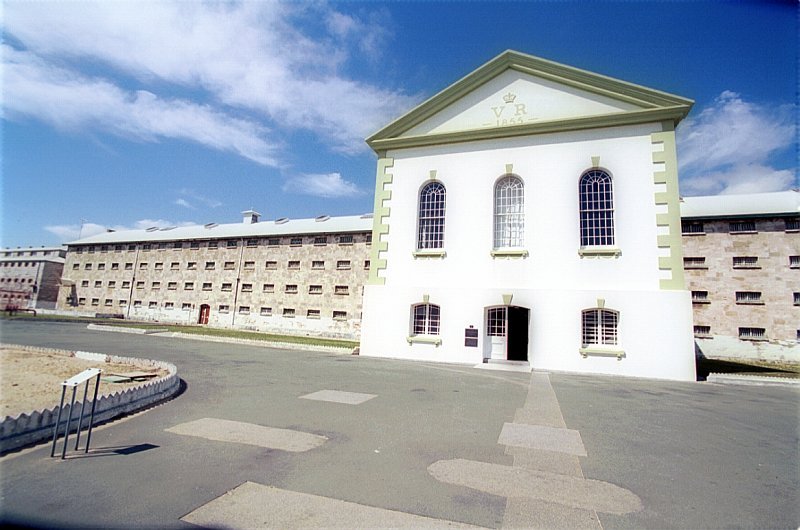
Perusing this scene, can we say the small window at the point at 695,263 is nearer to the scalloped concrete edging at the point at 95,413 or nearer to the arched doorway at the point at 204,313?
the scalloped concrete edging at the point at 95,413

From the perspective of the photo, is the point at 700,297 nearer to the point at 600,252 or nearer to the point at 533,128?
the point at 600,252

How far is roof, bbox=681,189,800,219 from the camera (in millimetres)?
22625

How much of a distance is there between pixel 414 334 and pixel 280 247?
71.1 ft

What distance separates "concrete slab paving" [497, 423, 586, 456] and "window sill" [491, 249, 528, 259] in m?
9.72

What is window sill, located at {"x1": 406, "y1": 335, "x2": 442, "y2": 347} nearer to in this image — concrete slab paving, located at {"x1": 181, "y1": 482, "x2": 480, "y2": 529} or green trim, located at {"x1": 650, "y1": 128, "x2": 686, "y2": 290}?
green trim, located at {"x1": 650, "y1": 128, "x2": 686, "y2": 290}

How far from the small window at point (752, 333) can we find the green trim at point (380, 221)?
21.2 m

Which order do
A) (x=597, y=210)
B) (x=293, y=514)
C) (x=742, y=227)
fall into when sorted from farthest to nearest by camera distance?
(x=742, y=227), (x=597, y=210), (x=293, y=514)

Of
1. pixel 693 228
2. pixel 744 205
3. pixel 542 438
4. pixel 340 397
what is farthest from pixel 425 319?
pixel 744 205

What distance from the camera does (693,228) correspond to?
79.0 ft

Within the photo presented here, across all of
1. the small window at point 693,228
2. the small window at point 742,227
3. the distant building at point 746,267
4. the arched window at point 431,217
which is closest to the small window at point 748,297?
the distant building at point 746,267

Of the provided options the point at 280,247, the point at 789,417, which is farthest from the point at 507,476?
the point at 280,247

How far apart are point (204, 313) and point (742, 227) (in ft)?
138

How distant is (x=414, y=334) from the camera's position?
16578 millimetres

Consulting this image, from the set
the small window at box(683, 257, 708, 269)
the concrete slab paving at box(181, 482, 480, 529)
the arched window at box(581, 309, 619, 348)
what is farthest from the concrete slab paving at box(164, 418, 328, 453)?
the small window at box(683, 257, 708, 269)
